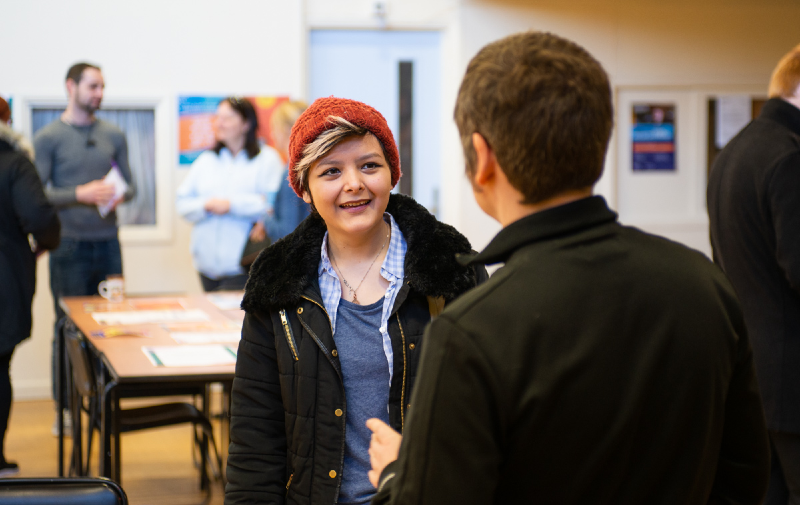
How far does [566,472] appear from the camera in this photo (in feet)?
3.20

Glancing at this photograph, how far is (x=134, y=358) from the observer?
2.96m

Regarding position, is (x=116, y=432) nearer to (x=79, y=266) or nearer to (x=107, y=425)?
(x=107, y=425)

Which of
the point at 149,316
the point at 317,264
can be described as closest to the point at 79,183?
the point at 149,316

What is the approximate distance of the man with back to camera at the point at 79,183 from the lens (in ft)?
16.1

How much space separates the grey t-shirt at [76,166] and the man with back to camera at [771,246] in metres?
3.71

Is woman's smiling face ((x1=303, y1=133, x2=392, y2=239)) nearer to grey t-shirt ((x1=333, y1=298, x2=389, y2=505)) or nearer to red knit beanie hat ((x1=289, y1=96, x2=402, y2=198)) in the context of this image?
red knit beanie hat ((x1=289, y1=96, x2=402, y2=198))

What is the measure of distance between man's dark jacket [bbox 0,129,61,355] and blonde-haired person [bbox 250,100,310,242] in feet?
4.11

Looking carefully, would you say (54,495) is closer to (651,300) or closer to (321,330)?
(321,330)

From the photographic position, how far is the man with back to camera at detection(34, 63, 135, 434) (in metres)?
4.92

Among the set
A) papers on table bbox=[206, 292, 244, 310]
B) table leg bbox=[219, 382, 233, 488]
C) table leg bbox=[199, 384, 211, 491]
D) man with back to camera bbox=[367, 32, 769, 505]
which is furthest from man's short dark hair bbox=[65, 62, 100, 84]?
man with back to camera bbox=[367, 32, 769, 505]

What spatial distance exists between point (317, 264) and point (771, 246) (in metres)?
1.46

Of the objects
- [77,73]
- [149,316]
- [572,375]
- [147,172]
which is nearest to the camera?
[572,375]

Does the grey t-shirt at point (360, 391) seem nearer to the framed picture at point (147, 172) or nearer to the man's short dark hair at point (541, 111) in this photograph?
the man's short dark hair at point (541, 111)

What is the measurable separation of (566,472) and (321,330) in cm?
79
